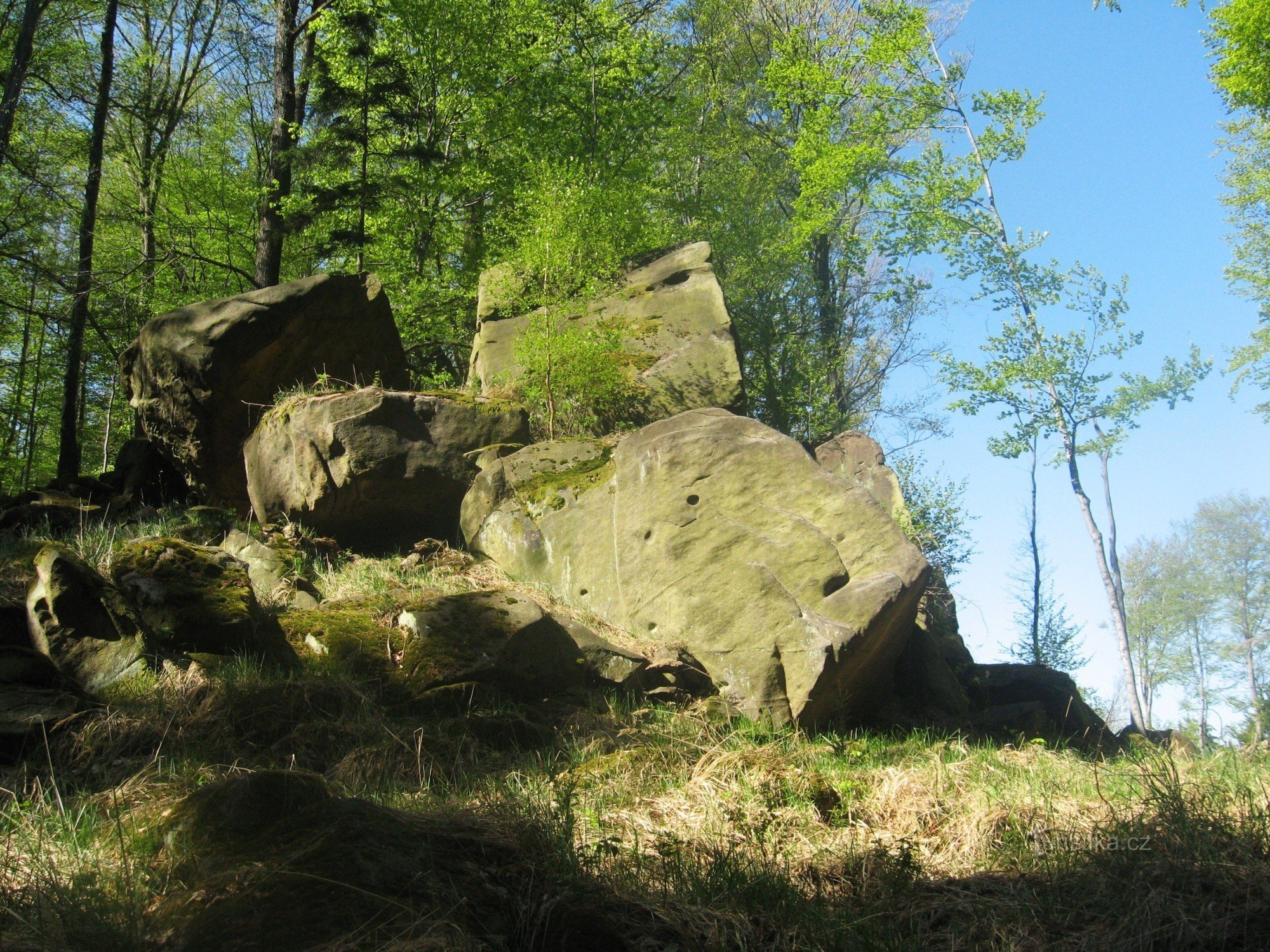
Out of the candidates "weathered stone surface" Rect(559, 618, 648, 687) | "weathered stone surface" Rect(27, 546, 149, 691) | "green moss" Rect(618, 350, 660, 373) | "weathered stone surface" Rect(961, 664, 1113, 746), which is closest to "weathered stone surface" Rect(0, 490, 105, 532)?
"weathered stone surface" Rect(27, 546, 149, 691)

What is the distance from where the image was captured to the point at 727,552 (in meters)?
8.84

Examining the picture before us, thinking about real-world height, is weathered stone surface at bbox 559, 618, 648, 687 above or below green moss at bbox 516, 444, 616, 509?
below

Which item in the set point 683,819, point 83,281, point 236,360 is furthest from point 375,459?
point 83,281

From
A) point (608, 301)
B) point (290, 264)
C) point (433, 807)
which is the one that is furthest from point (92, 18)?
point (433, 807)

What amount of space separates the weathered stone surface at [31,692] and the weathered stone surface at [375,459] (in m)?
4.40

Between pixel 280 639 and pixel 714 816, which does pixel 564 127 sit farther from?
pixel 714 816

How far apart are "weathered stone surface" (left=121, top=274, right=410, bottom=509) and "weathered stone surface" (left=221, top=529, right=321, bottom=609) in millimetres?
2055

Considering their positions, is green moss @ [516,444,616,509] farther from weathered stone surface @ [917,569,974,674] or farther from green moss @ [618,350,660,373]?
weathered stone surface @ [917,569,974,674]

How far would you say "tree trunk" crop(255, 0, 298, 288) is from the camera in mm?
14791

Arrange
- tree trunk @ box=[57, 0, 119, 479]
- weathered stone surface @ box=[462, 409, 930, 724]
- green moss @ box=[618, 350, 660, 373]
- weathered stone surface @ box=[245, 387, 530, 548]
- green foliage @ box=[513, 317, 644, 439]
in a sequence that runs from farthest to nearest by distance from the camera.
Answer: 1. tree trunk @ box=[57, 0, 119, 479]
2. green moss @ box=[618, 350, 660, 373]
3. green foliage @ box=[513, 317, 644, 439]
4. weathered stone surface @ box=[245, 387, 530, 548]
5. weathered stone surface @ box=[462, 409, 930, 724]

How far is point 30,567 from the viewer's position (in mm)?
7301

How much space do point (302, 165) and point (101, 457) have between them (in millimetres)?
10350

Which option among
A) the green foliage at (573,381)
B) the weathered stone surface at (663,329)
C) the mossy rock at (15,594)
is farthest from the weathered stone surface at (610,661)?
the weathered stone surface at (663,329)

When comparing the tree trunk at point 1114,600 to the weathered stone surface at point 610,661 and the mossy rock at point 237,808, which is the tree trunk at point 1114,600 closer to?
the weathered stone surface at point 610,661
